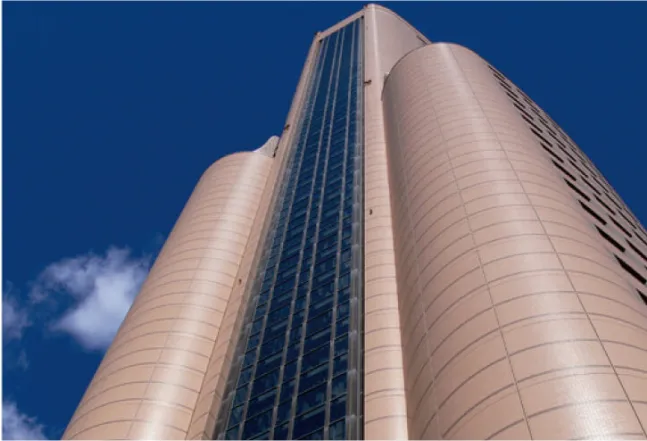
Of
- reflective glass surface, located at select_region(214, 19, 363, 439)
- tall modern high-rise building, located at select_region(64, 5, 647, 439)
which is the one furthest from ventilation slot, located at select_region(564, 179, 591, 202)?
reflective glass surface, located at select_region(214, 19, 363, 439)

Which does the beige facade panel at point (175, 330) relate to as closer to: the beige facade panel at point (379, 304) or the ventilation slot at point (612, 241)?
the beige facade panel at point (379, 304)

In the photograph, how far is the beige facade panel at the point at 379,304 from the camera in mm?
28000

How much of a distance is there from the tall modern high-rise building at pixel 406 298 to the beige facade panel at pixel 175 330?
0.14 meters

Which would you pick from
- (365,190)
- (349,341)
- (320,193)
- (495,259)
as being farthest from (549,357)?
(320,193)

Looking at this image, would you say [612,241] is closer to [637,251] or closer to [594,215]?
[594,215]

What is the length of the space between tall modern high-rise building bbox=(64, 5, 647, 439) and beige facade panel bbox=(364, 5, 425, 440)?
4.3 inches

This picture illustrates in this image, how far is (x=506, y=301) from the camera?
2553cm

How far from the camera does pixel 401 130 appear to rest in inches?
1919

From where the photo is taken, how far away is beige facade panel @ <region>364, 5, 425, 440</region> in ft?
91.9

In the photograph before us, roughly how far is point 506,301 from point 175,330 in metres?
21.7

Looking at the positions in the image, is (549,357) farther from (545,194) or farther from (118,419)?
(118,419)

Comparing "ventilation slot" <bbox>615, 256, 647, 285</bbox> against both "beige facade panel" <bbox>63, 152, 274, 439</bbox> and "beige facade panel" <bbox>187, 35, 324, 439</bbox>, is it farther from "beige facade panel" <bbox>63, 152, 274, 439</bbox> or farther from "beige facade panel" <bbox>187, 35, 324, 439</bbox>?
"beige facade panel" <bbox>63, 152, 274, 439</bbox>

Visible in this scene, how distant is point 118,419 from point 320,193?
24.0 meters

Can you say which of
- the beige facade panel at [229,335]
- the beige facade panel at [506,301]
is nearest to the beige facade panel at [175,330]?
the beige facade panel at [229,335]
